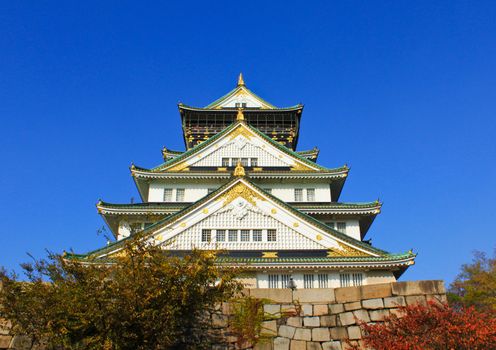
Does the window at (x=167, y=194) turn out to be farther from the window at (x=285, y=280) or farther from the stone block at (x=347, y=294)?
the stone block at (x=347, y=294)

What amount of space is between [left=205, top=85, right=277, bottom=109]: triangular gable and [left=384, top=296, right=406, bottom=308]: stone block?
2915 cm

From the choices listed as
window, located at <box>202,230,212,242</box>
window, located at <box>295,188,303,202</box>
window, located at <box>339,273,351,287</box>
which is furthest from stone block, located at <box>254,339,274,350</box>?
window, located at <box>295,188,303,202</box>

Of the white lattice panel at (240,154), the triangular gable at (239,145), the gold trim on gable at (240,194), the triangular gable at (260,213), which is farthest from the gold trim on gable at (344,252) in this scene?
the white lattice panel at (240,154)

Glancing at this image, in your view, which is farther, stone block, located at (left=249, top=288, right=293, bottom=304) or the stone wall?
stone block, located at (left=249, top=288, right=293, bottom=304)

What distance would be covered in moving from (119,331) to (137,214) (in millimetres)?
18197

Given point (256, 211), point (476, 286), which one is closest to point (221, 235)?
point (256, 211)

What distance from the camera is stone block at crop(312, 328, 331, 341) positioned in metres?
11.8

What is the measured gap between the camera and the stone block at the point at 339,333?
38.5 ft

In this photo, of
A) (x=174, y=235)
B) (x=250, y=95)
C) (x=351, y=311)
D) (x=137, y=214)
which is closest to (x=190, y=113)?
(x=250, y=95)

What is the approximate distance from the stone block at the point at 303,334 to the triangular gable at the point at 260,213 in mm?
11343

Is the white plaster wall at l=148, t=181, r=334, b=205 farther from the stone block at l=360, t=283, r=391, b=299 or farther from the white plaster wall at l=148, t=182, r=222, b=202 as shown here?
the stone block at l=360, t=283, r=391, b=299

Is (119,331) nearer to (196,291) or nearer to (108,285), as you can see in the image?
(108,285)

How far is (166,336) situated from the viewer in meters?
9.41

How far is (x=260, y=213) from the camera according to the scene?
81.0ft
